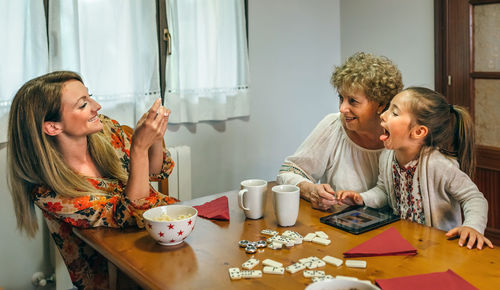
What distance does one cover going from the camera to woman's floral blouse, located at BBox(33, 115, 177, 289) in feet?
4.81

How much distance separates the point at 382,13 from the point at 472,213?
2.24 m

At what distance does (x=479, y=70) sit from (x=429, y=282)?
2.21 m

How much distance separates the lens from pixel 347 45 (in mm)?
3613

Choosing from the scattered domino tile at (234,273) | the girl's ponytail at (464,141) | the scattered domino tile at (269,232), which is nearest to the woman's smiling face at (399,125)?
the girl's ponytail at (464,141)

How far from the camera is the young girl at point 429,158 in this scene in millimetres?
1529

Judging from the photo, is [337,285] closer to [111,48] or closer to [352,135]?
[352,135]

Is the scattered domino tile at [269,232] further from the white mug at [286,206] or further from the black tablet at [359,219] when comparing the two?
the black tablet at [359,219]

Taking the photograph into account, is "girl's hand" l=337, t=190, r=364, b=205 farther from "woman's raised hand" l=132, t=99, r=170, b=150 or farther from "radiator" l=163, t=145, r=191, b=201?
"radiator" l=163, t=145, r=191, b=201

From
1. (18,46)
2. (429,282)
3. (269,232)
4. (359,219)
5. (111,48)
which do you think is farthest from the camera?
(111,48)

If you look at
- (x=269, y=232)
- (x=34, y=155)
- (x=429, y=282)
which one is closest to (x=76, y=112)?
(x=34, y=155)

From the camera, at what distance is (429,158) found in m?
1.55

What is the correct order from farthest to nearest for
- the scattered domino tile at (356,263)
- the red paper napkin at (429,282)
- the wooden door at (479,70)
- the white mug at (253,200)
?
the wooden door at (479,70), the white mug at (253,200), the scattered domino tile at (356,263), the red paper napkin at (429,282)

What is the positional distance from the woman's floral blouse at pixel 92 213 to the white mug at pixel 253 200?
11.5 inches

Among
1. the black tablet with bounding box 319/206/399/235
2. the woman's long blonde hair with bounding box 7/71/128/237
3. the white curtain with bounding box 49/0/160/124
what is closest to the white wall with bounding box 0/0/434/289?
the white curtain with bounding box 49/0/160/124
